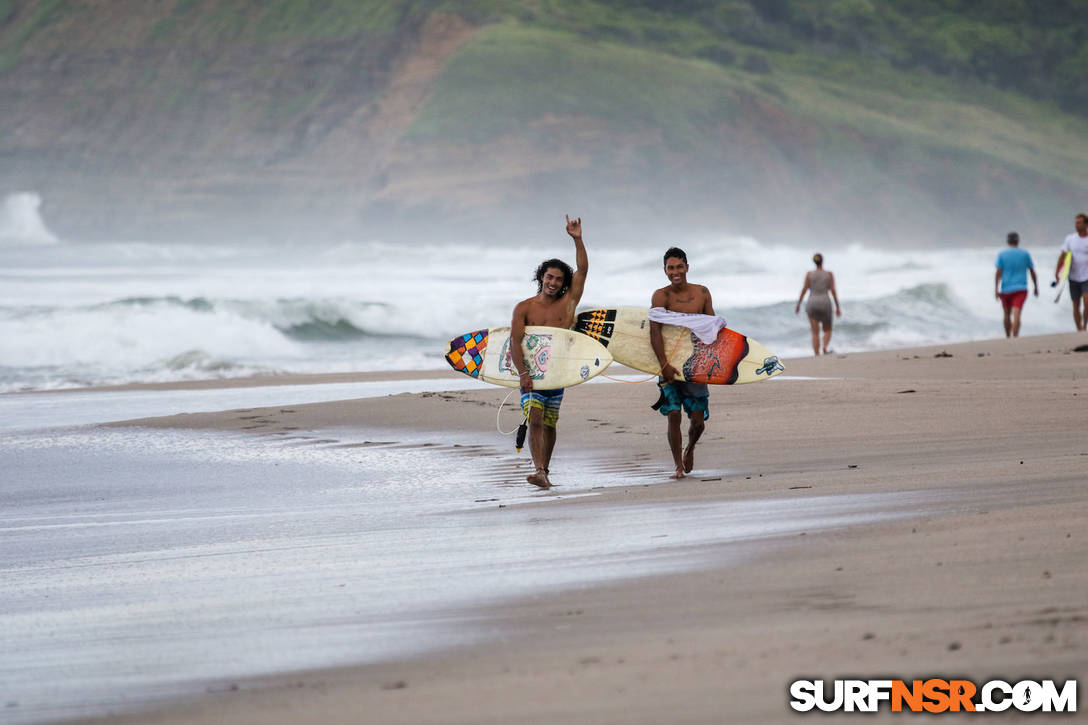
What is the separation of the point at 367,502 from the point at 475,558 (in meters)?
1.90

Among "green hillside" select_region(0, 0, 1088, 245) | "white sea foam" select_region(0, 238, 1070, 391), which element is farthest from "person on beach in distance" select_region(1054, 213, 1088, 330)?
"green hillside" select_region(0, 0, 1088, 245)

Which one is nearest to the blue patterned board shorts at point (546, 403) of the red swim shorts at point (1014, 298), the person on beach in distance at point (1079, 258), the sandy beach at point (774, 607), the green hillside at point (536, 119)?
the sandy beach at point (774, 607)

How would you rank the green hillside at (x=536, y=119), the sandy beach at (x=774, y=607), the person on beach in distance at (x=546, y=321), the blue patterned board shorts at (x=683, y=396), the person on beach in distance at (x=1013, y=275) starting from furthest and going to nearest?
the green hillside at (x=536, y=119)
the person on beach in distance at (x=1013, y=275)
the blue patterned board shorts at (x=683, y=396)
the person on beach in distance at (x=546, y=321)
the sandy beach at (x=774, y=607)

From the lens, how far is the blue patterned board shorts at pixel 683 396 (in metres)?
7.55

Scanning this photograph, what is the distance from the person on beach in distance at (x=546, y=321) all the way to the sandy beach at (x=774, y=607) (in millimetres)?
260

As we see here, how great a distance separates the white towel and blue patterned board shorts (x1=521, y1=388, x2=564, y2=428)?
29.1 inches

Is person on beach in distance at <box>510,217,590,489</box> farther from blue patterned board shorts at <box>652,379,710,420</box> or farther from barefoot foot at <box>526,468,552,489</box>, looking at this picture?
blue patterned board shorts at <box>652,379,710,420</box>

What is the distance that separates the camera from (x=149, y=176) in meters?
103

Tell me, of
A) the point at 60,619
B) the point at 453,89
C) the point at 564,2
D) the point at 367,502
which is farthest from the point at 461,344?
the point at 564,2

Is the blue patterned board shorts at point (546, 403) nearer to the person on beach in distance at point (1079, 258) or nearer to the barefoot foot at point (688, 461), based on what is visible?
the barefoot foot at point (688, 461)

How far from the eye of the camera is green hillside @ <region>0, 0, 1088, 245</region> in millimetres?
94562

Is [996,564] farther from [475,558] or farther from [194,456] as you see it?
[194,456]

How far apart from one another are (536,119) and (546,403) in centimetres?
9133

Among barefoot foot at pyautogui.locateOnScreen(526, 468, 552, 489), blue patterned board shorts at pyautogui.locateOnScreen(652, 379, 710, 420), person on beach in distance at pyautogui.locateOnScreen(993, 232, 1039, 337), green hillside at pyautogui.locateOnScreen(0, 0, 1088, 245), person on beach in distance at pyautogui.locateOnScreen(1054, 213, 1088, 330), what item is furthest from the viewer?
green hillside at pyautogui.locateOnScreen(0, 0, 1088, 245)
